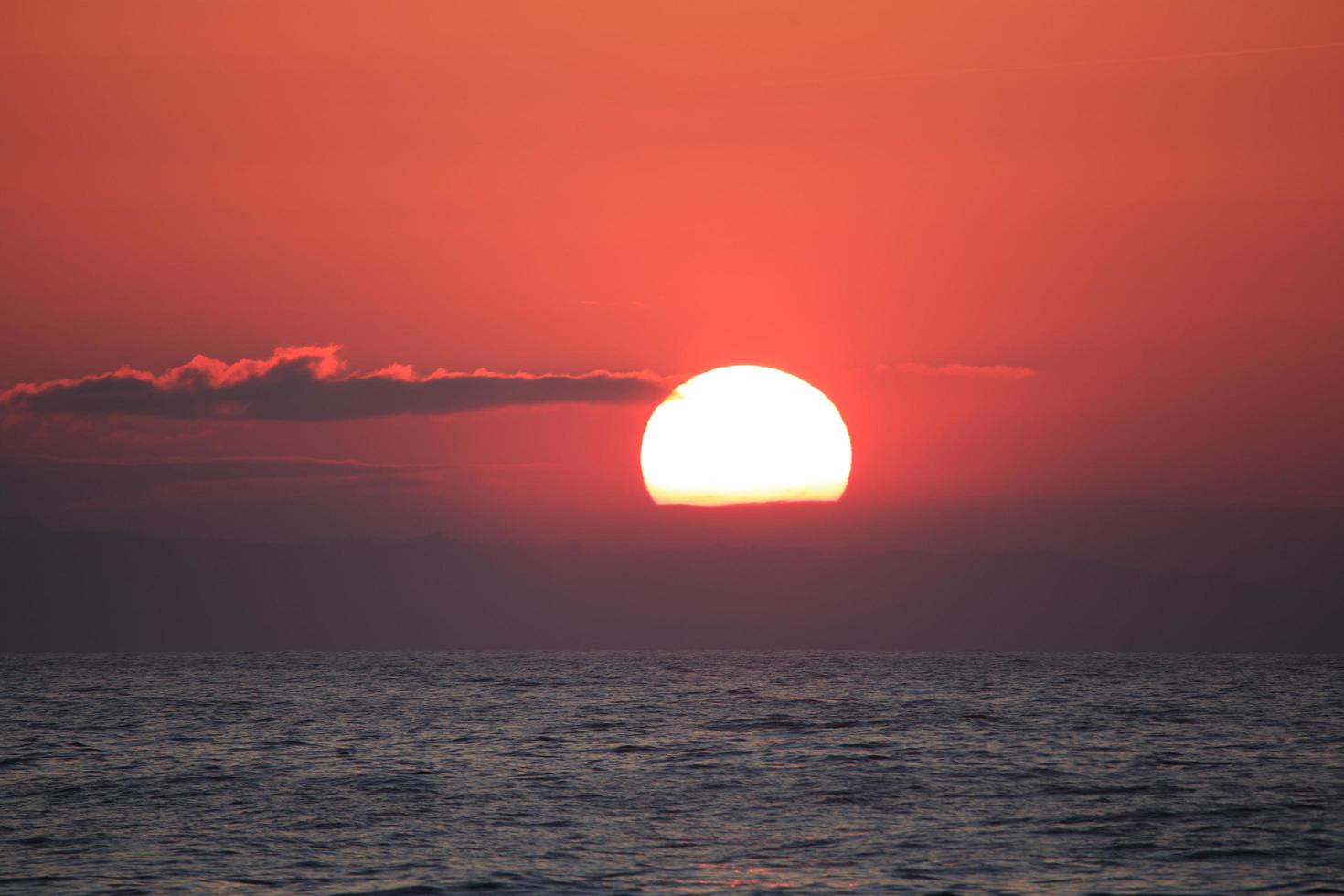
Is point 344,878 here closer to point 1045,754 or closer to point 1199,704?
point 1045,754

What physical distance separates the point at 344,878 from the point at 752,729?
157 feet

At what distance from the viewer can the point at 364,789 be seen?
5322 cm

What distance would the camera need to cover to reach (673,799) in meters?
50.2

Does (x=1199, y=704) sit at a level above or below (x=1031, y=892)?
below

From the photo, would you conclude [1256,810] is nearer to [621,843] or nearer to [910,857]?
[910,857]

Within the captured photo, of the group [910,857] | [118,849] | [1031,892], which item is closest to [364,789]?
[118,849]

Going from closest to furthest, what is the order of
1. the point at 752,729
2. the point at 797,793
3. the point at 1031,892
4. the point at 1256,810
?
1. the point at 1031,892
2. the point at 1256,810
3. the point at 797,793
4. the point at 752,729

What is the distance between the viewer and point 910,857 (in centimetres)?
3822

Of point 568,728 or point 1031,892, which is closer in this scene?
point 1031,892

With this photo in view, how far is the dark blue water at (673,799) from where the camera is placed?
36312 mm

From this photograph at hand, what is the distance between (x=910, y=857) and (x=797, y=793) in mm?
13687

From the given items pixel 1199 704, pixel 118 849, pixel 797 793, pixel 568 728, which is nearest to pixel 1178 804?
pixel 797 793

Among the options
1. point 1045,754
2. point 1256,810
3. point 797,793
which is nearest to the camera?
point 1256,810

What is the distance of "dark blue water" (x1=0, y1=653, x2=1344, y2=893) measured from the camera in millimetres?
36312
